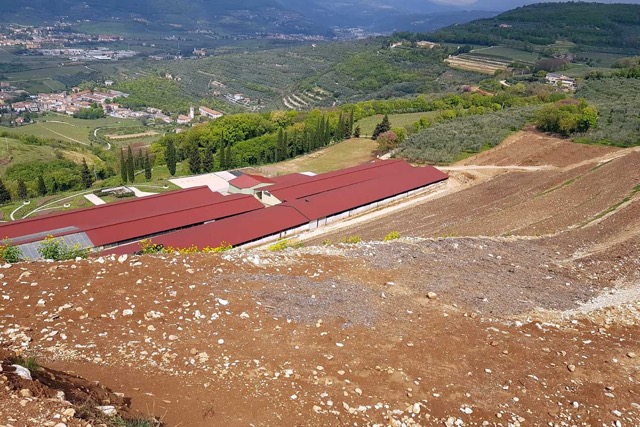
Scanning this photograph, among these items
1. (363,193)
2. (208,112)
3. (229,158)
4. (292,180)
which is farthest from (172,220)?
(208,112)

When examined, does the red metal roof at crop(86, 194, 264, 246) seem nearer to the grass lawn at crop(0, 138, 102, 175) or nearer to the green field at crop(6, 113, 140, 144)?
the grass lawn at crop(0, 138, 102, 175)

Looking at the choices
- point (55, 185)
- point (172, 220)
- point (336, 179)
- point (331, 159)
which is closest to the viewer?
point (172, 220)

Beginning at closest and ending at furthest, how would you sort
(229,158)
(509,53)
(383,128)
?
(229,158) < (383,128) < (509,53)

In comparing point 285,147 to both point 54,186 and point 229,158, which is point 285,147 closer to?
point 229,158

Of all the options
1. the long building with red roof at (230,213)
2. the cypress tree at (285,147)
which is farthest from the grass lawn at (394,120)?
the long building with red roof at (230,213)

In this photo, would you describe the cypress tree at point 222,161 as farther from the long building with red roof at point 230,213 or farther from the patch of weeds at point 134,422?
the patch of weeds at point 134,422

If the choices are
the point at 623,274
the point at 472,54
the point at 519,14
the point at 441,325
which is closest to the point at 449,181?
the point at 623,274

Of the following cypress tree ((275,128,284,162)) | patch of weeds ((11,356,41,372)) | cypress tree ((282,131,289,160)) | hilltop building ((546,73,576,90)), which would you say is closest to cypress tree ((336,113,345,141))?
cypress tree ((282,131,289,160))
